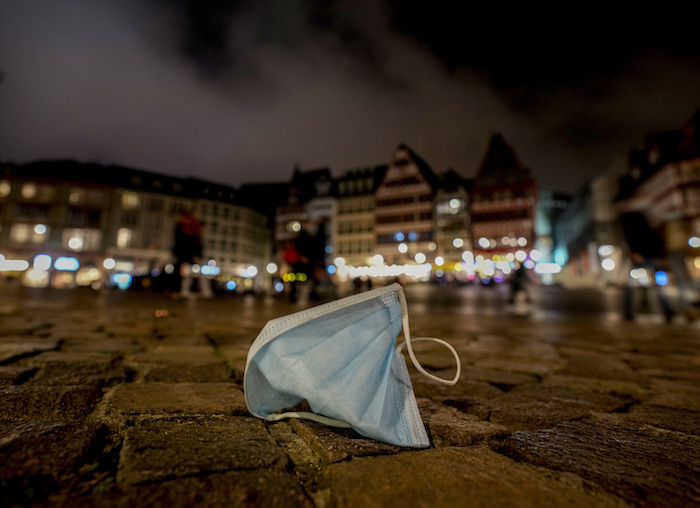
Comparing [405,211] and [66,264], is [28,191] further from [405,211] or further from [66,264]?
[405,211]

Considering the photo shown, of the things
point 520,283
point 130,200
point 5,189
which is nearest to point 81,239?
point 130,200

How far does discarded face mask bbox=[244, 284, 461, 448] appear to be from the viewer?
106 centimetres

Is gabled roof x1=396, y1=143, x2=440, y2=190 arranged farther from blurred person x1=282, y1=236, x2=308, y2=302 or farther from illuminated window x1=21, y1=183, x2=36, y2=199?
illuminated window x1=21, y1=183, x2=36, y2=199

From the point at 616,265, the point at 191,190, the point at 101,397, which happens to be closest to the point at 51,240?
the point at 191,190

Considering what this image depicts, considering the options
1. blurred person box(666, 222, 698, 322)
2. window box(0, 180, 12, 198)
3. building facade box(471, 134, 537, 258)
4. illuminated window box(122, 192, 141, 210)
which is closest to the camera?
blurred person box(666, 222, 698, 322)

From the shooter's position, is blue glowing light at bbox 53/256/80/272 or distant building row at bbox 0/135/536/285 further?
distant building row at bbox 0/135/536/285

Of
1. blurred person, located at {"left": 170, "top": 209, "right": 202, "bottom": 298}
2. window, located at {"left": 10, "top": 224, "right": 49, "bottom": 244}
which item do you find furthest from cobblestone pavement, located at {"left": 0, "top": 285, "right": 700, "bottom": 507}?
window, located at {"left": 10, "top": 224, "right": 49, "bottom": 244}

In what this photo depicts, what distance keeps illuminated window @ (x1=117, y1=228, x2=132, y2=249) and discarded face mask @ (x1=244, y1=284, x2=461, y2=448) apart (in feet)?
141

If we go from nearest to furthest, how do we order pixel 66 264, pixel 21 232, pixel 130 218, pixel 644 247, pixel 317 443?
pixel 317 443
pixel 644 247
pixel 21 232
pixel 66 264
pixel 130 218

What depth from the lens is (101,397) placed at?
1345mm

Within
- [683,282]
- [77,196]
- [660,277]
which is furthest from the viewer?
[77,196]

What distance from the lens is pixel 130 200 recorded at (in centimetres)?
3888

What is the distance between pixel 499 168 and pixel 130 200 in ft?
128

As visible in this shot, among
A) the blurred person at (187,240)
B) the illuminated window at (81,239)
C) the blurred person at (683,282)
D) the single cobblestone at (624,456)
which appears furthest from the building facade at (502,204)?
the illuminated window at (81,239)
